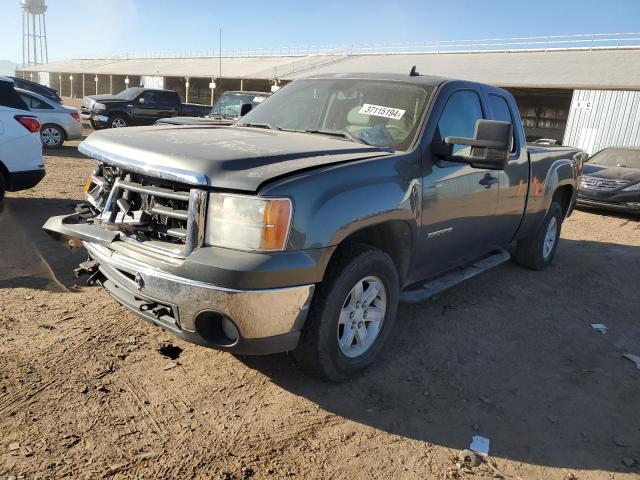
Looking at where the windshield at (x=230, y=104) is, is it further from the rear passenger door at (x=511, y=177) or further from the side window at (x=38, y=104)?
the rear passenger door at (x=511, y=177)

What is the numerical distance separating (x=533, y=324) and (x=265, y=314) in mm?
2913

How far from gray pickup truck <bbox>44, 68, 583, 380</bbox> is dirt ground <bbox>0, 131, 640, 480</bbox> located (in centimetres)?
38

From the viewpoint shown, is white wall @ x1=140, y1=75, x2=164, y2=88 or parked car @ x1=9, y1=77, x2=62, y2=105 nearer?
parked car @ x1=9, y1=77, x2=62, y2=105

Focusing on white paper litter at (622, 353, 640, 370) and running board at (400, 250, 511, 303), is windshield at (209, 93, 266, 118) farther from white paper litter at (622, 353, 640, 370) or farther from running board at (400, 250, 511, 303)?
white paper litter at (622, 353, 640, 370)

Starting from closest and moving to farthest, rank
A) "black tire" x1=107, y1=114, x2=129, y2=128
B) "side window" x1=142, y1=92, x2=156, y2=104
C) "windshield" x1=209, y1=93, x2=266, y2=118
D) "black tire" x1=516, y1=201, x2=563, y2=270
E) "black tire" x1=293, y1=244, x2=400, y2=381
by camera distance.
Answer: "black tire" x1=293, y1=244, x2=400, y2=381 → "black tire" x1=516, y1=201, x2=563, y2=270 → "windshield" x1=209, y1=93, x2=266, y2=118 → "black tire" x1=107, y1=114, x2=129, y2=128 → "side window" x1=142, y1=92, x2=156, y2=104

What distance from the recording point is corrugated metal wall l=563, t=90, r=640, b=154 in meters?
18.4

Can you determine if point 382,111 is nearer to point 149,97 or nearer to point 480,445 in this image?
point 480,445

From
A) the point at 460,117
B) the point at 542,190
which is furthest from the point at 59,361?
the point at 542,190

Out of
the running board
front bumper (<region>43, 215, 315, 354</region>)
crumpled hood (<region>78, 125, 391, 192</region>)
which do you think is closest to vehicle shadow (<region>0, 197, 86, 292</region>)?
crumpled hood (<region>78, 125, 391, 192</region>)

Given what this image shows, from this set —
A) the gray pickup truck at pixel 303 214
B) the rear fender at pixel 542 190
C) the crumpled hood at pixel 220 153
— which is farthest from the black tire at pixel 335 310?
the rear fender at pixel 542 190

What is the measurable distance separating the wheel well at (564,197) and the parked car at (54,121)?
40.1 ft

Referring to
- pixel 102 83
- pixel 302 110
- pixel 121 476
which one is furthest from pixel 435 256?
pixel 102 83

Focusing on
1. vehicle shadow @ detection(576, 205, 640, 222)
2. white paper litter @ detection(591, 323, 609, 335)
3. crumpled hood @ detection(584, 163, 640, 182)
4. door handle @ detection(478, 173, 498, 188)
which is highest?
door handle @ detection(478, 173, 498, 188)

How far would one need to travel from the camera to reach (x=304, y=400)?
3.06 meters
